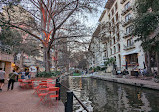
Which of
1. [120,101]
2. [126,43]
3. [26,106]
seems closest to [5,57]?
[26,106]

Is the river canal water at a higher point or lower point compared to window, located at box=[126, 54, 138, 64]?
lower

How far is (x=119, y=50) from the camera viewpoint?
37000mm

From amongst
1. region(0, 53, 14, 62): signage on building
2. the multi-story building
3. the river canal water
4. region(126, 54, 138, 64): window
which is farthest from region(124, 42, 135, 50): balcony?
region(0, 53, 14, 62): signage on building

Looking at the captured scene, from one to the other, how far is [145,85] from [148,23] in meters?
6.33

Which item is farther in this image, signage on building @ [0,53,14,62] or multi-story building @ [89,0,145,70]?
multi-story building @ [89,0,145,70]

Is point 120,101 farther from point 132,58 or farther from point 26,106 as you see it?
point 132,58

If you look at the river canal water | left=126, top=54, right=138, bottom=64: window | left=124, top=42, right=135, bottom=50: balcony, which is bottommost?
the river canal water

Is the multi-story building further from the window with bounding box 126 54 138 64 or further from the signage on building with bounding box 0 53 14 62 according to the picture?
the signage on building with bounding box 0 53 14 62

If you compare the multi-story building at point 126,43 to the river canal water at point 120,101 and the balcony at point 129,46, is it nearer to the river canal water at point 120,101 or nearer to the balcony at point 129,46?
the balcony at point 129,46

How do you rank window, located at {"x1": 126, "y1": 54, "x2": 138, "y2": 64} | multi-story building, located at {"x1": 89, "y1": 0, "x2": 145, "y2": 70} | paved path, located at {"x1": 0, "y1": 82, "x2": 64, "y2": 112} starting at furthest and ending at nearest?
window, located at {"x1": 126, "y1": 54, "x2": 138, "y2": 64} < multi-story building, located at {"x1": 89, "y1": 0, "x2": 145, "y2": 70} < paved path, located at {"x1": 0, "y1": 82, "x2": 64, "y2": 112}

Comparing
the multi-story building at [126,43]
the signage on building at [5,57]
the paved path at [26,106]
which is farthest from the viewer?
the multi-story building at [126,43]

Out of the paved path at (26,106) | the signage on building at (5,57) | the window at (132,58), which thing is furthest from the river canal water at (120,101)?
the window at (132,58)

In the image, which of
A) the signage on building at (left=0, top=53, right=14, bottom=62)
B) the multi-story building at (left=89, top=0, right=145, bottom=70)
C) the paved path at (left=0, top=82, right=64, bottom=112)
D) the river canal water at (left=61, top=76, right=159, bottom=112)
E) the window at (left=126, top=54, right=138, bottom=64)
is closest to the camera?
the paved path at (left=0, top=82, right=64, bottom=112)

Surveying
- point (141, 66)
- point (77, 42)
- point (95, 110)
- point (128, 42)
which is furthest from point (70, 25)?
point (128, 42)
